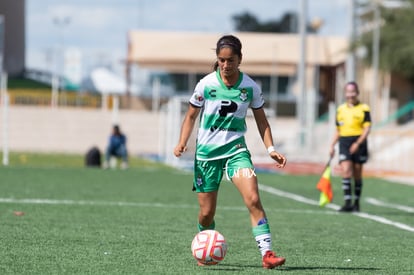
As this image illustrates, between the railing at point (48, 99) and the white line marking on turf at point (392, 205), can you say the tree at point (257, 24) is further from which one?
the white line marking on turf at point (392, 205)

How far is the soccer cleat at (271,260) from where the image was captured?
9.59 m

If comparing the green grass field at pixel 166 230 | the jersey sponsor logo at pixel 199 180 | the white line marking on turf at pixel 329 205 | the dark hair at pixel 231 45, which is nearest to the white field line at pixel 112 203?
the green grass field at pixel 166 230

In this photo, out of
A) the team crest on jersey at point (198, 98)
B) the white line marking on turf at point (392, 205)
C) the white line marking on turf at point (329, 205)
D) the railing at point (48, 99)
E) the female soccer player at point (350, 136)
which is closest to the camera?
the team crest on jersey at point (198, 98)

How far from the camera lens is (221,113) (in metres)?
9.96

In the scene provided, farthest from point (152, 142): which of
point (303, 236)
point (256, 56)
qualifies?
point (303, 236)

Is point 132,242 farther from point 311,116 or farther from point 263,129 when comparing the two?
point 311,116

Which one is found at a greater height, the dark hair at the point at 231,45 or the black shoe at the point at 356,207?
the dark hair at the point at 231,45

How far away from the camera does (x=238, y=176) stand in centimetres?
991

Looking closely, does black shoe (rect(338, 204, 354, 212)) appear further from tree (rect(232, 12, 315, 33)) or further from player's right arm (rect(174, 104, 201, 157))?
tree (rect(232, 12, 315, 33))

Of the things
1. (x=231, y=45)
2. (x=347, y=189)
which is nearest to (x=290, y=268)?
(x=231, y=45)

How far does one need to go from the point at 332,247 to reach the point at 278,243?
2.09 feet

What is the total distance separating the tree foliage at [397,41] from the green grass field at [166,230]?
44043mm

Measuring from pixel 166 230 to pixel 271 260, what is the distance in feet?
12.4

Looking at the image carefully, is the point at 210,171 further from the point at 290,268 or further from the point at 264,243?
the point at 290,268
